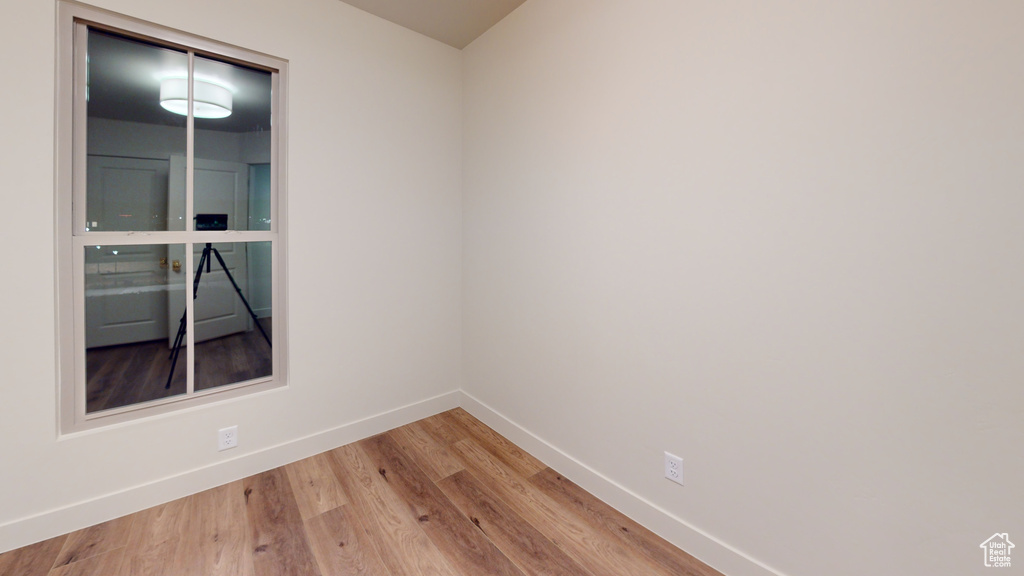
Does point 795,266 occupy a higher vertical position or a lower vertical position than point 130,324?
higher

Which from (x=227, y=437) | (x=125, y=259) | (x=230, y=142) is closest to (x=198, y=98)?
(x=230, y=142)

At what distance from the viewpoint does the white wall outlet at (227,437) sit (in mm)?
2172

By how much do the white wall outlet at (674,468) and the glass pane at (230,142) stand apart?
7.96 feet

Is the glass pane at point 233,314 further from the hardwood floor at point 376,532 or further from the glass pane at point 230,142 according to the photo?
the hardwood floor at point 376,532

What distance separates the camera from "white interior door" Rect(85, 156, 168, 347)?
1884mm

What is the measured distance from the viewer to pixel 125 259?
1954 mm

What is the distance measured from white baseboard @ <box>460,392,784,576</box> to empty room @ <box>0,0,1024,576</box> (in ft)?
0.04

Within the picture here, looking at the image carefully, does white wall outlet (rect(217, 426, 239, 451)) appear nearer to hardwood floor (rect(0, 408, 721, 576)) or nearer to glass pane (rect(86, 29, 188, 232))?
hardwood floor (rect(0, 408, 721, 576))

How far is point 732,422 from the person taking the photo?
1596 millimetres

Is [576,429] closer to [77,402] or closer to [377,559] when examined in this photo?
[377,559]

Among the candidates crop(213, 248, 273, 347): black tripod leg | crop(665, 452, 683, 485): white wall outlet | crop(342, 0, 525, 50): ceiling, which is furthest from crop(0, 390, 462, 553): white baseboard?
crop(342, 0, 525, 50): ceiling

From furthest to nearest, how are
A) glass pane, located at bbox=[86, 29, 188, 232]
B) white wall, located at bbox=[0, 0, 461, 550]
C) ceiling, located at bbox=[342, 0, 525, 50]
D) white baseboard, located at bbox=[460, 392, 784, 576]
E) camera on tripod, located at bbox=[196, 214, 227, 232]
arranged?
1. ceiling, located at bbox=[342, 0, 525, 50]
2. camera on tripod, located at bbox=[196, 214, 227, 232]
3. glass pane, located at bbox=[86, 29, 188, 232]
4. white wall, located at bbox=[0, 0, 461, 550]
5. white baseboard, located at bbox=[460, 392, 784, 576]

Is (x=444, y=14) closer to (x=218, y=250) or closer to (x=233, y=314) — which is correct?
(x=218, y=250)

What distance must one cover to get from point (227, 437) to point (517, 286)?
178 cm
